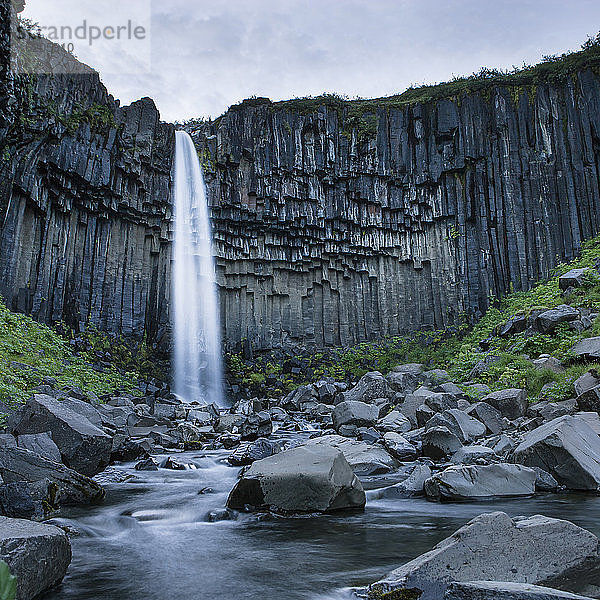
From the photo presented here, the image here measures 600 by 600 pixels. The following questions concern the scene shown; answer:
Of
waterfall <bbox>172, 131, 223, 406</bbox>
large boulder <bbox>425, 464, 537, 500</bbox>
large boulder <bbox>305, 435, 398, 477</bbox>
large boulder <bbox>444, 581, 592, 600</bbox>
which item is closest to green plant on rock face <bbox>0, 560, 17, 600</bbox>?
large boulder <bbox>444, 581, 592, 600</bbox>

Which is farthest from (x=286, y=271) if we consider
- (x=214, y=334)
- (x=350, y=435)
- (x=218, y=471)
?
(x=218, y=471)

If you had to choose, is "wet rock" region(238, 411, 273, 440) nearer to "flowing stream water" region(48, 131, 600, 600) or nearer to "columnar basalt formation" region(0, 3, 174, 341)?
"flowing stream water" region(48, 131, 600, 600)

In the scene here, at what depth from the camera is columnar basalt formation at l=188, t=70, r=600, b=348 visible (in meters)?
23.1

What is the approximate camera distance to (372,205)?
83.5ft

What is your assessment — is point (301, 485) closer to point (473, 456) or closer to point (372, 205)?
point (473, 456)

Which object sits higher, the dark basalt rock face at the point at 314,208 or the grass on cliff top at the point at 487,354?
the dark basalt rock face at the point at 314,208

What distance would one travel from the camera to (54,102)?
1917cm

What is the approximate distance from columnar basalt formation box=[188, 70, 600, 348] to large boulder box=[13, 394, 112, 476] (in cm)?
1758

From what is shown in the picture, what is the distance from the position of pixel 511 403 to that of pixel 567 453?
4587mm

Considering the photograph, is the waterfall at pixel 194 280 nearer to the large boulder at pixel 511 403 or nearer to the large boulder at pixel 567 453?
the large boulder at pixel 511 403

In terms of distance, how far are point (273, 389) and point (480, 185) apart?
14.1 metres

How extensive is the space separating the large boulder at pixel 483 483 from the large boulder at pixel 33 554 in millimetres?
3859

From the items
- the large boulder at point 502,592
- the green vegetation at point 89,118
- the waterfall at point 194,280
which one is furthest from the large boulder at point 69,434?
the waterfall at point 194,280

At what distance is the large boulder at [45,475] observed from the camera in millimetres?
5219
